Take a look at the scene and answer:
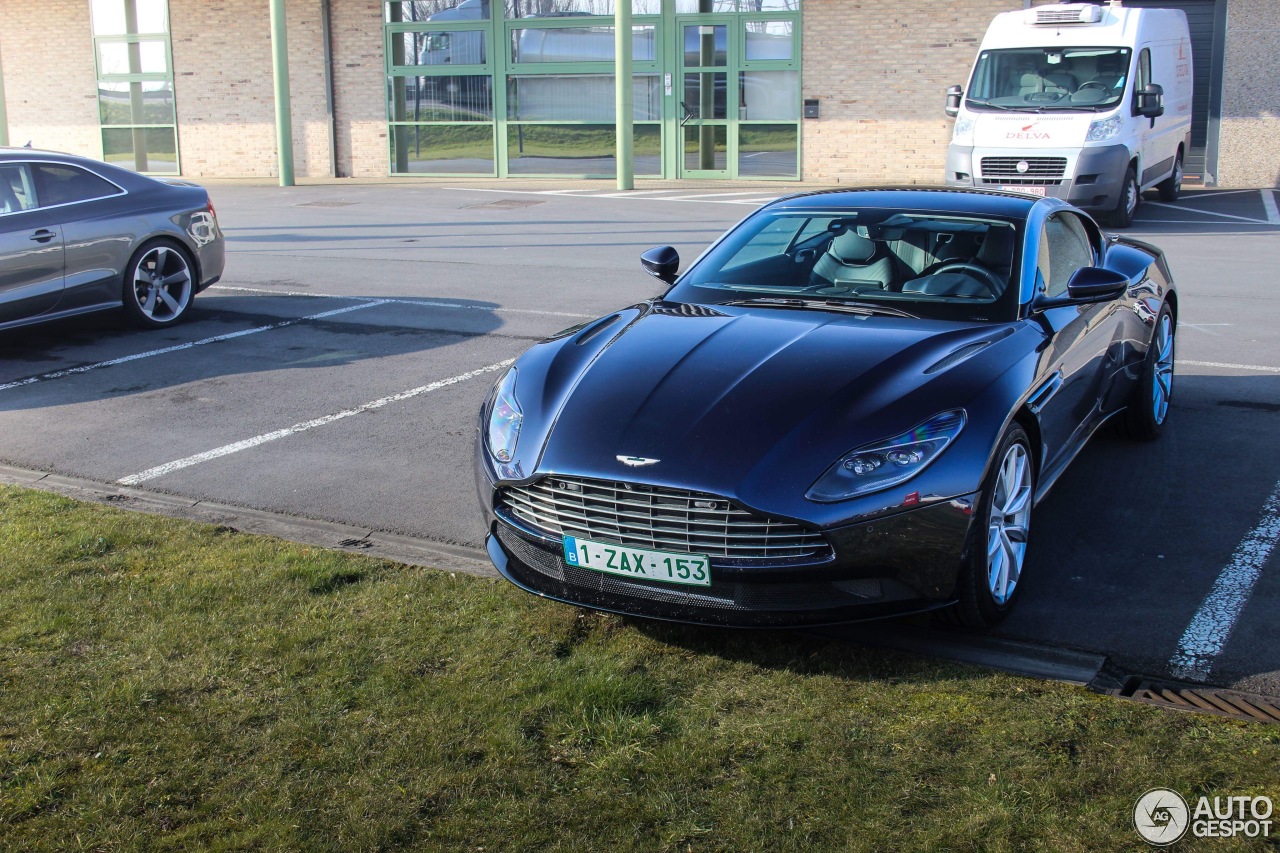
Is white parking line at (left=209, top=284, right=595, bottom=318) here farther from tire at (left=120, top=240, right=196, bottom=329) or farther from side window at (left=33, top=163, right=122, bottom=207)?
side window at (left=33, top=163, right=122, bottom=207)

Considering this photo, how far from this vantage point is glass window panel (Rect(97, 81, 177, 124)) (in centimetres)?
2905

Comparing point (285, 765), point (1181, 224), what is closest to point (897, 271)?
point (285, 765)

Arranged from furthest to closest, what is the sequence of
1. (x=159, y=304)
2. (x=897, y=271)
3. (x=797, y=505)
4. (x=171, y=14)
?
(x=171, y=14) → (x=159, y=304) → (x=897, y=271) → (x=797, y=505)

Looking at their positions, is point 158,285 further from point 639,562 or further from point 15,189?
point 639,562

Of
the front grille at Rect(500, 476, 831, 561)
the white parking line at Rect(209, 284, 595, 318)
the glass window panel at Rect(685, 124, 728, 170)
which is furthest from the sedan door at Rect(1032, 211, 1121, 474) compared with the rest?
the glass window panel at Rect(685, 124, 728, 170)

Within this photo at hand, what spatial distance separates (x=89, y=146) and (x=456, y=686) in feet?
98.1

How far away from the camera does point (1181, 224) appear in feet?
55.7

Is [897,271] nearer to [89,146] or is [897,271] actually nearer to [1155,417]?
[1155,417]

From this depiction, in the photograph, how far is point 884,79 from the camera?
23625 millimetres

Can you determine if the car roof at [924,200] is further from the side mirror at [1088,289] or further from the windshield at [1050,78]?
the windshield at [1050,78]

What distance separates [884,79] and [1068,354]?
64.6 feet

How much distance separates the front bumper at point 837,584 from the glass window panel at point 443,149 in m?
23.7

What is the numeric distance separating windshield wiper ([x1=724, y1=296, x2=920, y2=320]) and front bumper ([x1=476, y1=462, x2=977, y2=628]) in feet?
4.05

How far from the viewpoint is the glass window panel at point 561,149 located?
2566 centimetres
